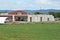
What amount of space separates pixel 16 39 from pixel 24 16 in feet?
137

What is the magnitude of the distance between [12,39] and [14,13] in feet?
145

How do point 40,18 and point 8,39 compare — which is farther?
point 40,18

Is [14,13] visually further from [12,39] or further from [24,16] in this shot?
[12,39]

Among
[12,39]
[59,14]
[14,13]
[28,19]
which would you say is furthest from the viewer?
[59,14]

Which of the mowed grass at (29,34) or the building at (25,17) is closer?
the mowed grass at (29,34)

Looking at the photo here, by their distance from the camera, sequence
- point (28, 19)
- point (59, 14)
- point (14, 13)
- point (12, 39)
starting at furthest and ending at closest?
point (59, 14) < point (14, 13) < point (28, 19) < point (12, 39)

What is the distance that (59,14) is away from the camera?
249ft

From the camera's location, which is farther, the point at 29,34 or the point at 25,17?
the point at 25,17

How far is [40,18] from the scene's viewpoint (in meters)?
54.8

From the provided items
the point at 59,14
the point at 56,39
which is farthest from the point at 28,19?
the point at 56,39

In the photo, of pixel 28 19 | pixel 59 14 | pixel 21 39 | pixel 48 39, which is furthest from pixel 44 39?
pixel 59 14

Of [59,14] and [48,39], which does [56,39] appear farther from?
[59,14]

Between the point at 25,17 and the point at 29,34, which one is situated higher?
the point at 29,34

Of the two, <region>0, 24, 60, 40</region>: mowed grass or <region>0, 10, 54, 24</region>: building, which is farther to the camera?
<region>0, 10, 54, 24</region>: building
